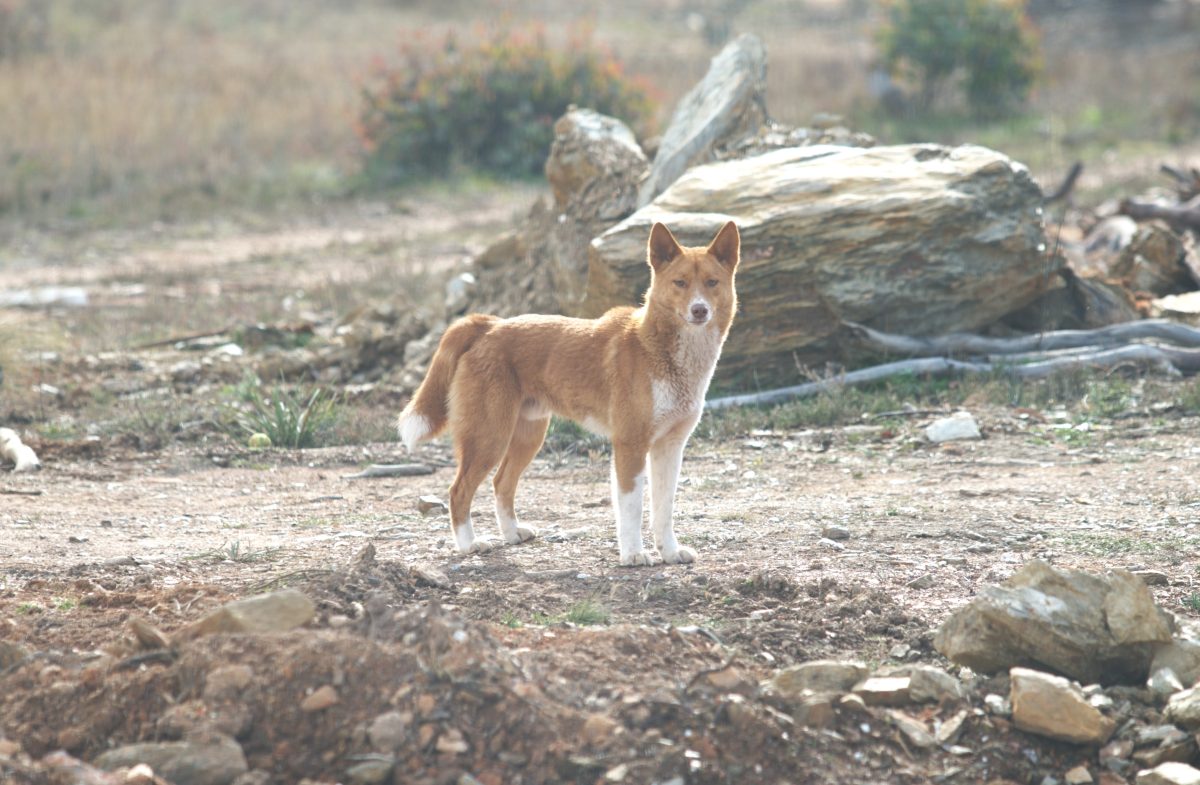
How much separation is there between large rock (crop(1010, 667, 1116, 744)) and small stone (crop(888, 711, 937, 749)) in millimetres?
354

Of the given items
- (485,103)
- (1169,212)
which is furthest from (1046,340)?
(485,103)

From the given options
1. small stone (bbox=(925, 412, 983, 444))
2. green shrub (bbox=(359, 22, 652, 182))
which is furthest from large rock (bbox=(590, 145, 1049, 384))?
green shrub (bbox=(359, 22, 652, 182))

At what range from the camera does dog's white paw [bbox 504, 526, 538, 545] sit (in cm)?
691

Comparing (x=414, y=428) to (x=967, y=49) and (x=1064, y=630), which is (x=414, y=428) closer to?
(x=1064, y=630)

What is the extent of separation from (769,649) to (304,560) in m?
2.43

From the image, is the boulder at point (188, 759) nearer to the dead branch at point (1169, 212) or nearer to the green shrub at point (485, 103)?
the dead branch at point (1169, 212)

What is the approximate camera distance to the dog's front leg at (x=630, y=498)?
6.33 meters

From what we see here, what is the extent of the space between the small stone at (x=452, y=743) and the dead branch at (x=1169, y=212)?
463 inches

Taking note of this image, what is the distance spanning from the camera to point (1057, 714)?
482 centimetres

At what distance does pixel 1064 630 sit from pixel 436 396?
3179 millimetres

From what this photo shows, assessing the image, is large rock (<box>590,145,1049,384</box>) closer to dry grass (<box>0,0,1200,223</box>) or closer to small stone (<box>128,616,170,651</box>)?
small stone (<box>128,616,170,651</box>)

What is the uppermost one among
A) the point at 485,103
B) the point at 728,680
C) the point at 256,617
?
the point at 485,103

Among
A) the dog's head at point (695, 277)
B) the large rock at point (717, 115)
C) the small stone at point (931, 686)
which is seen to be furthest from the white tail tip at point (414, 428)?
the large rock at point (717, 115)

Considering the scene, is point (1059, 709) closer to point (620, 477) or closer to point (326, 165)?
point (620, 477)
